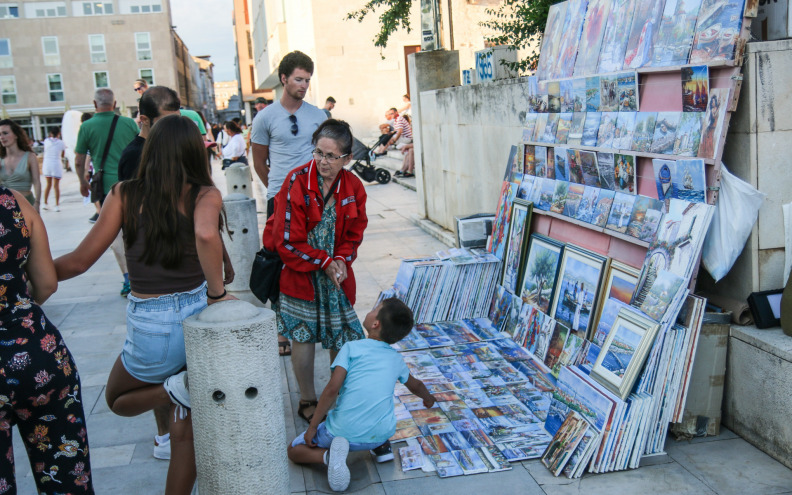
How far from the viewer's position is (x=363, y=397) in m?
3.59

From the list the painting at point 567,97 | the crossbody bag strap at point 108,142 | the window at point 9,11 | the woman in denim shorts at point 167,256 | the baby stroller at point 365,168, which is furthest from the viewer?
the window at point 9,11

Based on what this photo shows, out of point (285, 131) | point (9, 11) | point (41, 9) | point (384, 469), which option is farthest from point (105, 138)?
point (9, 11)

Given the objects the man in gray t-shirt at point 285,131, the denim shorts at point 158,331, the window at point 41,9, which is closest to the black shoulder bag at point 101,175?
the man in gray t-shirt at point 285,131

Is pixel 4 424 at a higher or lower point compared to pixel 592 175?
lower

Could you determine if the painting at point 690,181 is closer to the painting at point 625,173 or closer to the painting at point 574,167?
the painting at point 625,173

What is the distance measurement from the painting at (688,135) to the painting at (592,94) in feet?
2.77

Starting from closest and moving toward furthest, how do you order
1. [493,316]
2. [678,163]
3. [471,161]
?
1. [678,163]
2. [493,316]
3. [471,161]

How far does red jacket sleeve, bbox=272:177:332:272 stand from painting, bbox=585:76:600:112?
1.87 metres

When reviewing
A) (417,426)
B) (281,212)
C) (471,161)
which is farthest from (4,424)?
(471,161)

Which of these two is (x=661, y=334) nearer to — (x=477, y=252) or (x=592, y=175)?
(x=592, y=175)

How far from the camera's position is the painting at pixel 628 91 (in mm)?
4168

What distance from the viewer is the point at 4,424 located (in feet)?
8.14

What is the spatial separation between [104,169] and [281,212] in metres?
3.82

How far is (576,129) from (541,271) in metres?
1.00
